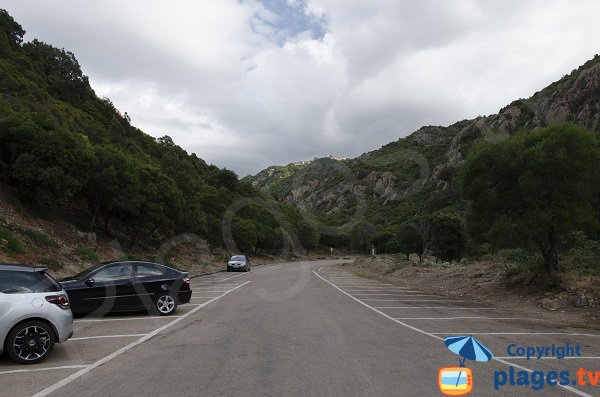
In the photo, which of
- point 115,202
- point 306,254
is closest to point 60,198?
point 115,202

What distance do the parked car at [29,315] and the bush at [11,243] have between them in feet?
44.7

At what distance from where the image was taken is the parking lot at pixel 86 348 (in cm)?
649

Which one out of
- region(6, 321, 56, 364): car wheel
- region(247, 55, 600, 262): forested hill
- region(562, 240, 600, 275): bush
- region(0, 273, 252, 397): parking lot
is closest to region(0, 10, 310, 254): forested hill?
region(0, 273, 252, 397): parking lot

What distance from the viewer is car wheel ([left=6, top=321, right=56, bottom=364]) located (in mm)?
7359

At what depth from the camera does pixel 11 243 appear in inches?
784

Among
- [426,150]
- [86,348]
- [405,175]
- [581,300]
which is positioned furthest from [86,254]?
[426,150]

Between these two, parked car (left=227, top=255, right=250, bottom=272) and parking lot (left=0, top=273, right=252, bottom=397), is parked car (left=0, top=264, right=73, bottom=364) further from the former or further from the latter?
parked car (left=227, top=255, right=250, bottom=272)

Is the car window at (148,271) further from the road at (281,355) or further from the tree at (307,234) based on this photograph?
the tree at (307,234)

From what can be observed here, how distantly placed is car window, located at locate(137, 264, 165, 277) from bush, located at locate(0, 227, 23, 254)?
9.21 metres

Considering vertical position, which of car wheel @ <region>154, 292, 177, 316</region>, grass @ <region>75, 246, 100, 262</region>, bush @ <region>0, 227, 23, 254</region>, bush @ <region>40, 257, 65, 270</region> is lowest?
car wheel @ <region>154, 292, 177, 316</region>

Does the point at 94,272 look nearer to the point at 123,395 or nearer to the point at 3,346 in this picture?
the point at 3,346

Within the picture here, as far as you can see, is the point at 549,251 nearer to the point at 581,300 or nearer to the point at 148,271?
the point at 581,300

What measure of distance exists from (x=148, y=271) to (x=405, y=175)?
107 meters

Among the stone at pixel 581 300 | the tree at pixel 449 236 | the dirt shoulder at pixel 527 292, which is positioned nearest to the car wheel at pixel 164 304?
the dirt shoulder at pixel 527 292
